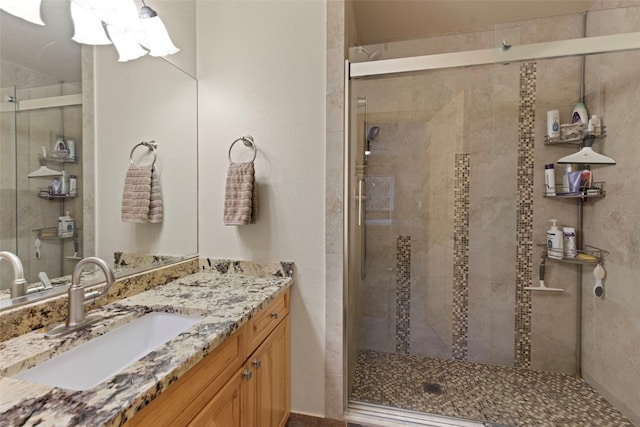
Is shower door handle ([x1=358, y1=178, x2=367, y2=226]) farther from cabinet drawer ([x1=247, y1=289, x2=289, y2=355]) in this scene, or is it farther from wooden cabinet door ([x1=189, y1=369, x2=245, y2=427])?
wooden cabinet door ([x1=189, y1=369, x2=245, y2=427])

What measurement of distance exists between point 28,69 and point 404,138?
2.00 meters

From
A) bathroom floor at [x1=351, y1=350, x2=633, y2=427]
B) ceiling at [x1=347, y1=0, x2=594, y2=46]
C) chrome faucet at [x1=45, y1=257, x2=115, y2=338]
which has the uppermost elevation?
ceiling at [x1=347, y1=0, x2=594, y2=46]

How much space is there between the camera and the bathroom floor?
162 centimetres

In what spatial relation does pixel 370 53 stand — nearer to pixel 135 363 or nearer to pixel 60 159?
pixel 60 159

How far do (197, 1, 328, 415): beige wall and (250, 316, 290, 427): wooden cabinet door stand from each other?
0.10 m

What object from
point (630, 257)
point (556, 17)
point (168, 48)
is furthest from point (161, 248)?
point (556, 17)

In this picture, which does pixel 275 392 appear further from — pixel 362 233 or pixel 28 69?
pixel 28 69

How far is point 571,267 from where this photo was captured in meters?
2.00

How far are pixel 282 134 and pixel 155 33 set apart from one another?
0.81m

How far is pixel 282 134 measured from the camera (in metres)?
1.63

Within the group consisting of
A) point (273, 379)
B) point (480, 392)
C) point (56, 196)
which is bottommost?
point (480, 392)

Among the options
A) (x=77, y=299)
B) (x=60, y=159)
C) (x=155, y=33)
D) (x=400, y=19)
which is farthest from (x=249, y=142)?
(x=400, y=19)

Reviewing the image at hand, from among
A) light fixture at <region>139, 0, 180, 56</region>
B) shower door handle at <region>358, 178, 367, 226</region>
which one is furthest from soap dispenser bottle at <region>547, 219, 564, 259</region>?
light fixture at <region>139, 0, 180, 56</region>

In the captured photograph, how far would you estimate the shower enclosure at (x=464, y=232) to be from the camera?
188 centimetres
